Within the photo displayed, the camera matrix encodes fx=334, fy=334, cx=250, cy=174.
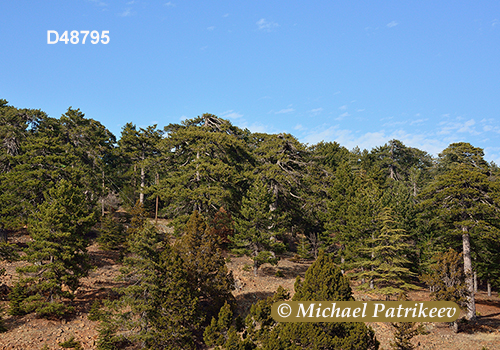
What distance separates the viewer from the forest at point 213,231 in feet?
63.5

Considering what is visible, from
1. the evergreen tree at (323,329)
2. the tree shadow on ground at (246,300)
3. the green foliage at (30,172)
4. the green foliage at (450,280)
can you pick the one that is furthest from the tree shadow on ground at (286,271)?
the green foliage at (30,172)

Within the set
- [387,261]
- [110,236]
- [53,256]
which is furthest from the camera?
[110,236]

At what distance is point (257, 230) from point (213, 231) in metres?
4.15

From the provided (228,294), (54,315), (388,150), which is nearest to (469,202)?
(228,294)

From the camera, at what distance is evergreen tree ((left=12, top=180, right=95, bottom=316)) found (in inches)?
809

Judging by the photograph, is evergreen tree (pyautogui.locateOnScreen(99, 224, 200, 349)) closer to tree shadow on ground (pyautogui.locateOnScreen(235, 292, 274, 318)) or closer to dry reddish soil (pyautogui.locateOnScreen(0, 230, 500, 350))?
dry reddish soil (pyautogui.locateOnScreen(0, 230, 500, 350))

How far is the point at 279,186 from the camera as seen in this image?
39500 mm

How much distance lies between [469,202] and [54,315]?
114ft

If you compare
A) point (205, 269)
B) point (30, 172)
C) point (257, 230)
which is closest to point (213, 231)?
point (257, 230)

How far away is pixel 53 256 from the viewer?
21.5 metres

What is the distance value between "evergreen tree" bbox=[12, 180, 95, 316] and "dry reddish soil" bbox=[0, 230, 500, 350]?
1.16 meters

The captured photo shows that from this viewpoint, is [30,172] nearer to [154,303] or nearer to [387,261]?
[154,303]

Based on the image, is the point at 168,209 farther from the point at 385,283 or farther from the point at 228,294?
the point at 385,283

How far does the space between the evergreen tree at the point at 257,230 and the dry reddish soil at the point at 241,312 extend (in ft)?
8.21
